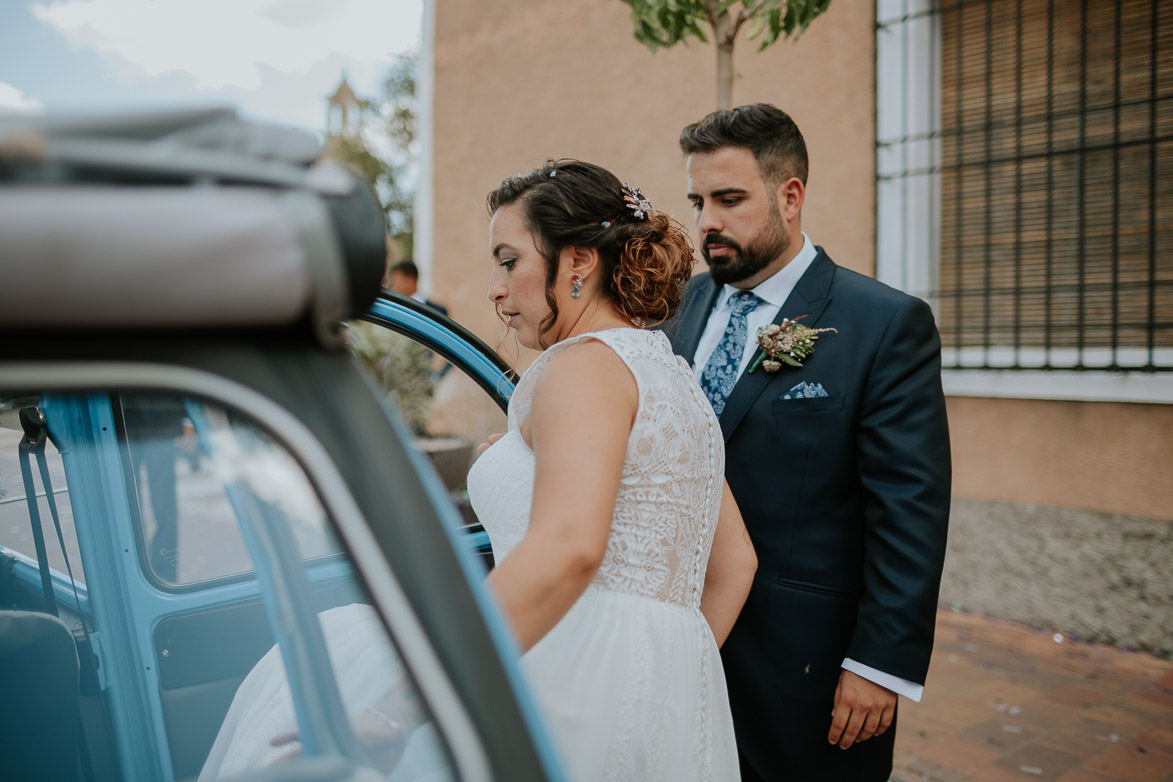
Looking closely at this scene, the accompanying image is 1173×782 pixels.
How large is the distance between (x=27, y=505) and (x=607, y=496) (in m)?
1.11

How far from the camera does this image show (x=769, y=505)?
2.10 meters

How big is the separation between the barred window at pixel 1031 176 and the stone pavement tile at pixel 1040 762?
1.96 metres

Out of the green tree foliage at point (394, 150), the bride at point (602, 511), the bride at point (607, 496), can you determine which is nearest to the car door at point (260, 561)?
the bride at point (602, 511)

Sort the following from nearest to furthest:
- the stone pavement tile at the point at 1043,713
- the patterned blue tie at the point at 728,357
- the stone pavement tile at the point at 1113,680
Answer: the patterned blue tie at the point at 728,357, the stone pavement tile at the point at 1043,713, the stone pavement tile at the point at 1113,680

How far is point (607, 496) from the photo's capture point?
4.13 feet

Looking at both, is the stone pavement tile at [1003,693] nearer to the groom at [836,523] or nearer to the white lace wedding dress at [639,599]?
the groom at [836,523]

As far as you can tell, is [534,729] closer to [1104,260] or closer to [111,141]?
[111,141]

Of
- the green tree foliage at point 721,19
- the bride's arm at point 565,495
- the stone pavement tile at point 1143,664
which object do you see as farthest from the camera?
the stone pavement tile at point 1143,664

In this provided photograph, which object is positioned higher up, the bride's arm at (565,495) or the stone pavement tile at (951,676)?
the bride's arm at (565,495)

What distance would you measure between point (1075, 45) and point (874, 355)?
3522 millimetres

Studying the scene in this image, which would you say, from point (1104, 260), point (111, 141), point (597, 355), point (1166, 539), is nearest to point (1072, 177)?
point (1104, 260)

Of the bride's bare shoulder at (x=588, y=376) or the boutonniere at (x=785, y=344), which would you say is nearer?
the bride's bare shoulder at (x=588, y=376)

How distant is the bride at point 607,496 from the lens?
1248 millimetres

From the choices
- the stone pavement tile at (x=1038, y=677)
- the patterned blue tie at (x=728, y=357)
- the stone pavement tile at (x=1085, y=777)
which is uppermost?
the patterned blue tie at (x=728, y=357)
